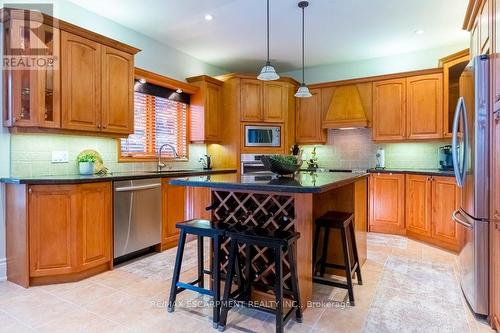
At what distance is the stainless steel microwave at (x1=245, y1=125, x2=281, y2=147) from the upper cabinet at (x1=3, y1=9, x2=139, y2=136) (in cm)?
218

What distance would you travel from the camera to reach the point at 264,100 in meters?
5.08

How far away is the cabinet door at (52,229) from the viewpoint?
2.54 m

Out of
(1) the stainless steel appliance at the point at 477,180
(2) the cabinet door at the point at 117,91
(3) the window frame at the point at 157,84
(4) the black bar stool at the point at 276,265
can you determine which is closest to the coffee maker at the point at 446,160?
(1) the stainless steel appliance at the point at 477,180

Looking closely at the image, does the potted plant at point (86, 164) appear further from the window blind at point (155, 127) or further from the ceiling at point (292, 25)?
the ceiling at point (292, 25)

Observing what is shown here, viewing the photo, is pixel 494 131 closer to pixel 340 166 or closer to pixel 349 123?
pixel 349 123

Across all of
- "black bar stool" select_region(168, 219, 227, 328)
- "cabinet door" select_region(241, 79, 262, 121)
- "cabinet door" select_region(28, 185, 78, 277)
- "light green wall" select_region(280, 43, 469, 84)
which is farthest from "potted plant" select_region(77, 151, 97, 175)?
"light green wall" select_region(280, 43, 469, 84)

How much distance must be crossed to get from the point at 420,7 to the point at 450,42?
143 centimetres

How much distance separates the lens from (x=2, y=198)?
9.00 feet

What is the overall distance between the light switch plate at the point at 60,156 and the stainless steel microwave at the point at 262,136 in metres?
2.68

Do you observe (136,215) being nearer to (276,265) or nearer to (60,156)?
(60,156)

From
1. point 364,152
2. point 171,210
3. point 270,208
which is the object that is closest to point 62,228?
point 171,210

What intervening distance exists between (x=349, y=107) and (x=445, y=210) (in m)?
2.11

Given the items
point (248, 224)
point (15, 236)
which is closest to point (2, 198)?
point (15, 236)

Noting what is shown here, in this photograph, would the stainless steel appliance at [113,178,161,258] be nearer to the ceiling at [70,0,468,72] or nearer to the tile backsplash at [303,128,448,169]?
the ceiling at [70,0,468,72]
